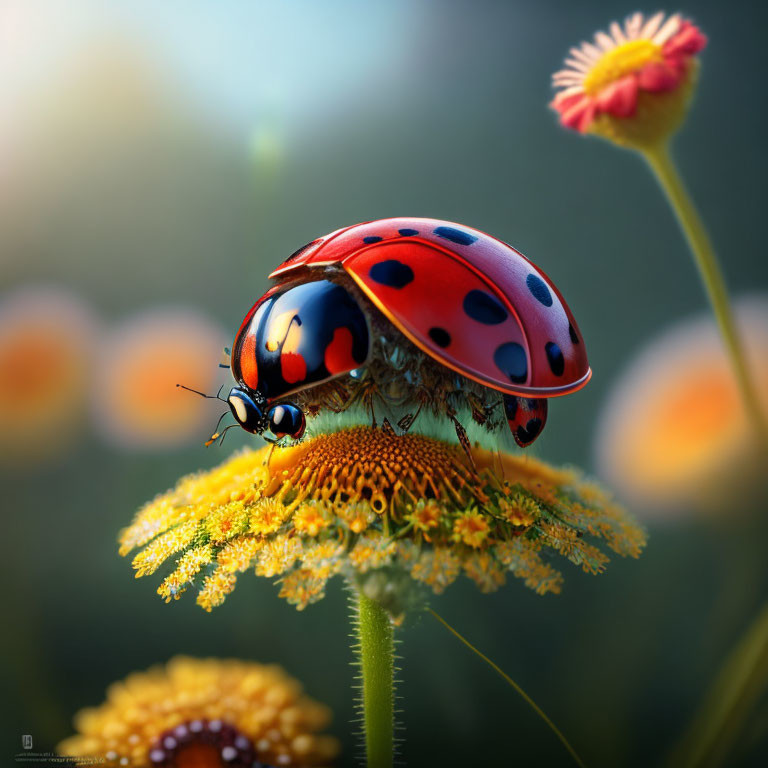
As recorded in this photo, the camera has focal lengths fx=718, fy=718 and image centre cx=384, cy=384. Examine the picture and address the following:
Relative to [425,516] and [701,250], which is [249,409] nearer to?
[425,516]

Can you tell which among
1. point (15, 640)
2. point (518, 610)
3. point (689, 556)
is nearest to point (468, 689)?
point (518, 610)

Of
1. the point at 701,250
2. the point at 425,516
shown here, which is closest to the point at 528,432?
the point at 425,516

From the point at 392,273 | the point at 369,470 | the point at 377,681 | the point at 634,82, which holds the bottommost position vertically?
the point at 377,681

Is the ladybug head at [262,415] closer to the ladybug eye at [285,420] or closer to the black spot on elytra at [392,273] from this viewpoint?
the ladybug eye at [285,420]

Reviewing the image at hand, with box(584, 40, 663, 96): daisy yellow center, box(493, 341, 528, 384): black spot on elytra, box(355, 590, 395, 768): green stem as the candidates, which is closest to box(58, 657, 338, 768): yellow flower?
box(355, 590, 395, 768): green stem

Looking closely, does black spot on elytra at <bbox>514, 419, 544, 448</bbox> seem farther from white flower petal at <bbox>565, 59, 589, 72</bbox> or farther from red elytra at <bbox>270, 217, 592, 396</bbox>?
white flower petal at <bbox>565, 59, 589, 72</bbox>

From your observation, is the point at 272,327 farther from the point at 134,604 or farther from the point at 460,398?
the point at 134,604
